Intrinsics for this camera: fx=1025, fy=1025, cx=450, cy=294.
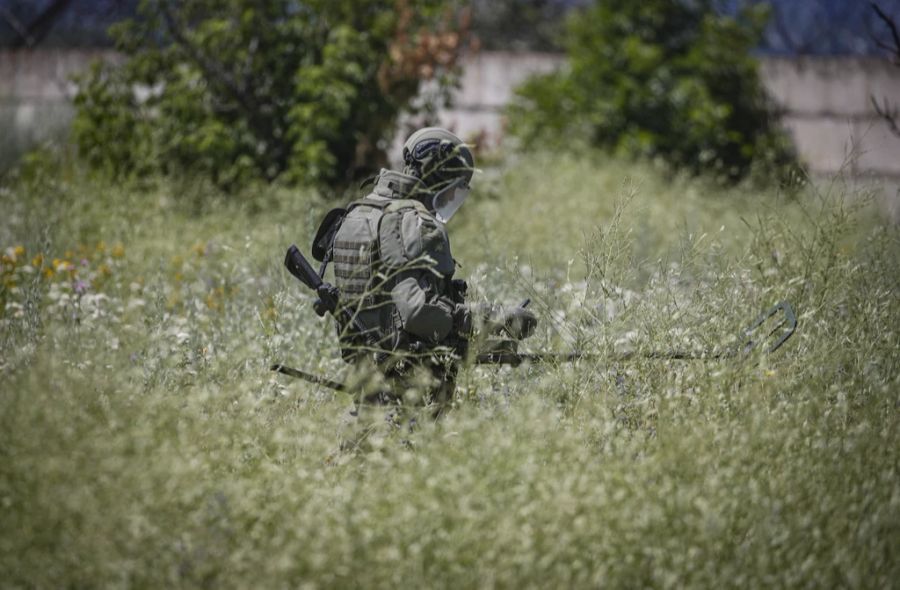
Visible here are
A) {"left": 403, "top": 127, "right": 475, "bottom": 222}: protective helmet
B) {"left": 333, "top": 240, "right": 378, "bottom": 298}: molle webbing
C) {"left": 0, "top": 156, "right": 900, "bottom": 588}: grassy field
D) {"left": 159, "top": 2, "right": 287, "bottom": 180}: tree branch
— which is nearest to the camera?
{"left": 0, "top": 156, "right": 900, "bottom": 588}: grassy field

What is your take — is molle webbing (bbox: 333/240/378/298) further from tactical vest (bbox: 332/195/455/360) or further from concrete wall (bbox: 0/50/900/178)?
concrete wall (bbox: 0/50/900/178)

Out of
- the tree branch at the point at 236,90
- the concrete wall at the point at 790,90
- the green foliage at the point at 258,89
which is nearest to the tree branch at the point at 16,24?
the concrete wall at the point at 790,90

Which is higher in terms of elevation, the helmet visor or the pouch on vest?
the helmet visor

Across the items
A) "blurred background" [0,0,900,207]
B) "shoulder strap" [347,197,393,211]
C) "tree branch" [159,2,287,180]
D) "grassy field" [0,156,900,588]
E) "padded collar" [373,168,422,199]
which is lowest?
"grassy field" [0,156,900,588]

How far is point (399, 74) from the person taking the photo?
8.62 m

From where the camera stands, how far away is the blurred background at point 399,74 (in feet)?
27.3

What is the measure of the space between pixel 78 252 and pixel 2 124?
4.33 metres

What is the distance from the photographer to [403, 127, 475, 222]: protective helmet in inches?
139

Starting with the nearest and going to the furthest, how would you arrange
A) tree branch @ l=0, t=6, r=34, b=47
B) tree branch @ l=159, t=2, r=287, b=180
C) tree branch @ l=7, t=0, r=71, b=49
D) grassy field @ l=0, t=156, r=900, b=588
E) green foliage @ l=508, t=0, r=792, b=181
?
grassy field @ l=0, t=156, r=900, b=588
tree branch @ l=159, t=2, r=287, b=180
green foliage @ l=508, t=0, r=792, b=181
tree branch @ l=0, t=6, r=34, b=47
tree branch @ l=7, t=0, r=71, b=49

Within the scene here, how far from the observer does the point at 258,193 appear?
7891 millimetres

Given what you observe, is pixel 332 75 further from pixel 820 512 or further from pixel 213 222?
pixel 820 512

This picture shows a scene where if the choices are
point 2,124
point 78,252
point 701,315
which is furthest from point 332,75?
point 701,315

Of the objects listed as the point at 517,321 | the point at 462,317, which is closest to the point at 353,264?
the point at 462,317

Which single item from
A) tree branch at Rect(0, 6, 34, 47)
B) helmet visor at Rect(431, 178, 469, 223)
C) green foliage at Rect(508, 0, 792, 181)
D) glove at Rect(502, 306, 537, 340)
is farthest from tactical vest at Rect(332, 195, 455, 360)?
tree branch at Rect(0, 6, 34, 47)
